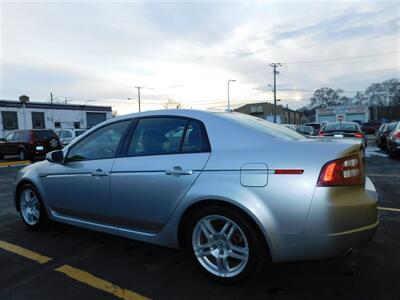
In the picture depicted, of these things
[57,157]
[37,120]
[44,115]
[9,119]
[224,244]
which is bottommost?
[224,244]

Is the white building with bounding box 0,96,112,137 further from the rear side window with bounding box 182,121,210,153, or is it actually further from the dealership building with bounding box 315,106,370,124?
the dealership building with bounding box 315,106,370,124

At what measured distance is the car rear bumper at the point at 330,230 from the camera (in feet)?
8.98

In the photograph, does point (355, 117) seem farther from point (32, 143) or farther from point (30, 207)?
point (30, 207)

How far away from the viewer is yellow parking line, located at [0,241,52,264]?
12.8ft

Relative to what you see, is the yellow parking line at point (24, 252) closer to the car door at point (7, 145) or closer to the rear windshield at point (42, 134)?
the rear windshield at point (42, 134)

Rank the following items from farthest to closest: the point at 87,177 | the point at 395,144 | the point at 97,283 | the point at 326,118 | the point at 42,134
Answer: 1. the point at 326,118
2. the point at 42,134
3. the point at 395,144
4. the point at 87,177
5. the point at 97,283

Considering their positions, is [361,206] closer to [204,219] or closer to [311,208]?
[311,208]

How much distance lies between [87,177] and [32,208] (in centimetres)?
152

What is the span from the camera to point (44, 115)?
42.2 meters

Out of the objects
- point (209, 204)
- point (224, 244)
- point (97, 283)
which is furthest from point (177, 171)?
point (97, 283)

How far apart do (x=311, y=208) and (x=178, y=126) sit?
5.06 ft

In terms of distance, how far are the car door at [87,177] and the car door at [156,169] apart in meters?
0.18

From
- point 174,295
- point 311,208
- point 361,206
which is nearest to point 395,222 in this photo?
point 361,206

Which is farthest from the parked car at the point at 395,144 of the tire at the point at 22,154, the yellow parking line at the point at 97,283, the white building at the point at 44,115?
the white building at the point at 44,115
